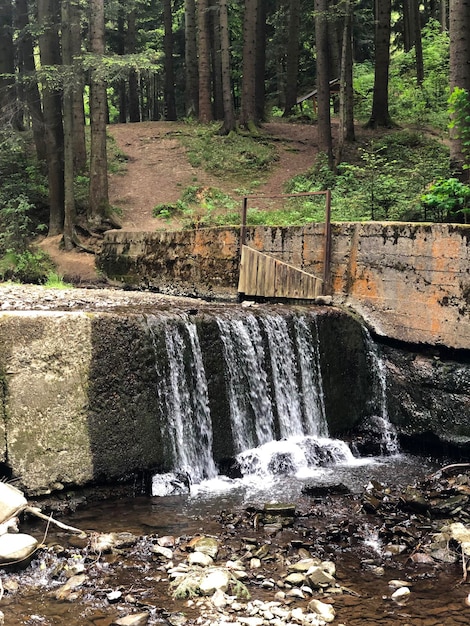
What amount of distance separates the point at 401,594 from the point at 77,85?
510 inches

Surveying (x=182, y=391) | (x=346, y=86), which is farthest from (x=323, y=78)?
(x=182, y=391)

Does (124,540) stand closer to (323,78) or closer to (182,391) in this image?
(182,391)

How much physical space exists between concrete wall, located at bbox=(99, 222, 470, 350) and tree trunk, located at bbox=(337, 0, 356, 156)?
653cm

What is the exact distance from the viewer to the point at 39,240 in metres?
15.4

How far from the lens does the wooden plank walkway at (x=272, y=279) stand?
10359mm

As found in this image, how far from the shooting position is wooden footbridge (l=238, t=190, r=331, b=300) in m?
10.1

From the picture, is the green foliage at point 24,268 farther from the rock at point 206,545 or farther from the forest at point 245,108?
the rock at point 206,545

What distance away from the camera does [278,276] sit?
10727 mm

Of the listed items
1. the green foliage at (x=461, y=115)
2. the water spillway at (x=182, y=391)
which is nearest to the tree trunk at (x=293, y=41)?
the green foliage at (x=461, y=115)

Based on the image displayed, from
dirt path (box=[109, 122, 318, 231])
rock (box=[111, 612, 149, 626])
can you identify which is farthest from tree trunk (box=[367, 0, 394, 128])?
rock (box=[111, 612, 149, 626])

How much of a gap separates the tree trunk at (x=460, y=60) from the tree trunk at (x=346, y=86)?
5900 mm

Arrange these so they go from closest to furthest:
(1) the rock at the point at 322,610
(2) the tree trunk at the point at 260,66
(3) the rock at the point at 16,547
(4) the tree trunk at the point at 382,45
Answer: (1) the rock at the point at 322,610, (3) the rock at the point at 16,547, (4) the tree trunk at the point at 382,45, (2) the tree trunk at the point at 260,66

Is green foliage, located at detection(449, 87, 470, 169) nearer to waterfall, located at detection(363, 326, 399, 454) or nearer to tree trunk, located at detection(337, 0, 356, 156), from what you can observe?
waterfall, located at detection(363, 326, 399, 454)

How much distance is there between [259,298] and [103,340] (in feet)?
15.3
